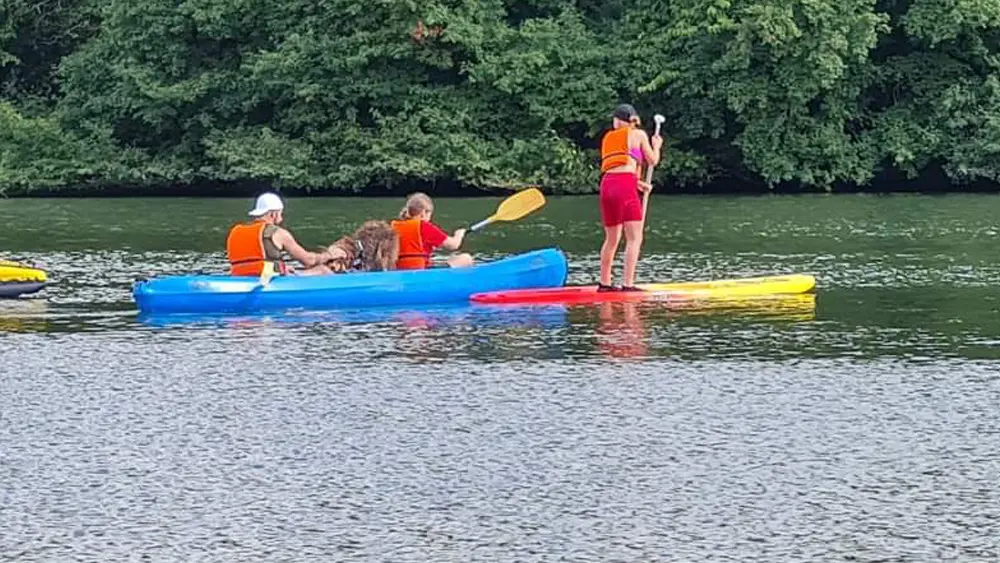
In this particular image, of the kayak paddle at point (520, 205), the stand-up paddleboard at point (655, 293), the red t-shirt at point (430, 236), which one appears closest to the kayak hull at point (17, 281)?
the red t-shirt at point (430, 236)

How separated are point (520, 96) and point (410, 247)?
23.5 meters

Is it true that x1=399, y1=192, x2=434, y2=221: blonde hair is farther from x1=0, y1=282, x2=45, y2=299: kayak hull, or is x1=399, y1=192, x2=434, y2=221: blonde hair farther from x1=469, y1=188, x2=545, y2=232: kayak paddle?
x1=0, y1=282, x2=45, y2=299: kayak hull

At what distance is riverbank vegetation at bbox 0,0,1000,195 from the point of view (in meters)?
37.2

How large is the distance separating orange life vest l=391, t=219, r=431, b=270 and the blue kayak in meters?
0.44

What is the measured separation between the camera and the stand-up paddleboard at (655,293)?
49.1 feet

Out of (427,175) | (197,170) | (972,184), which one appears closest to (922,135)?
(972,184)

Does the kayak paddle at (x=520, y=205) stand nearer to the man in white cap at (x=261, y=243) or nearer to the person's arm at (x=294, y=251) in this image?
the person's arm at (x=294, y=251)

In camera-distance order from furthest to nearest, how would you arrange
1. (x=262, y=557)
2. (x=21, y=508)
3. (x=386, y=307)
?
(x=386, y=307) → (x=21, y=508) → (x=262, y=557)

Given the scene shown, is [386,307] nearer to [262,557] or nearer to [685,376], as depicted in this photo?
[685,376]

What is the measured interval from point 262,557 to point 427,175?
30394 millimetres

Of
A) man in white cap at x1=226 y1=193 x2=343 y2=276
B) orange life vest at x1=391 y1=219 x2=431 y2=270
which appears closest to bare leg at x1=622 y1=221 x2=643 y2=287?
orange life vest at x1=391 y1=219 x2=431 y2=270

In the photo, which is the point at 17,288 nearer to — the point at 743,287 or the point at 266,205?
the point at 266,205

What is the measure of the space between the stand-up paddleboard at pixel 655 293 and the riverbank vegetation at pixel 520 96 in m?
21.1

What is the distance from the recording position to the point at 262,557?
7016mm
